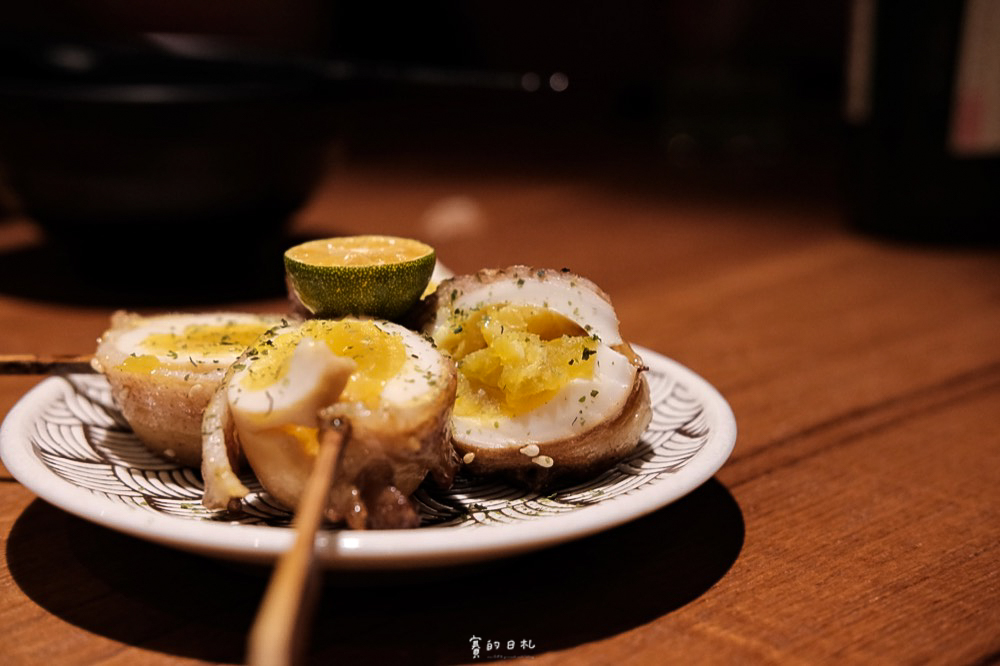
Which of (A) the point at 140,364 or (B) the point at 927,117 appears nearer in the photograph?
(A) the point at 140,364

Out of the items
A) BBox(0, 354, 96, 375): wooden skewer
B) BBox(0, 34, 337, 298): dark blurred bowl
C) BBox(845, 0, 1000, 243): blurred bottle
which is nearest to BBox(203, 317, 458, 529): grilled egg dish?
BBox(0, 354, 96, 375): wooden skewer

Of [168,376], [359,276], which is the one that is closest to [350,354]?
[359,276]

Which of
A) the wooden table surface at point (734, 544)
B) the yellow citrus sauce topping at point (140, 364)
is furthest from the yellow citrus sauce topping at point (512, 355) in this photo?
the yellow citrus sauce topping at point (140, 364)

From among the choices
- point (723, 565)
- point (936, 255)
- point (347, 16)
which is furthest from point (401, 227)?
point (347, 16)

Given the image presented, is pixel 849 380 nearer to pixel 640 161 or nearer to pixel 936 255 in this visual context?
pixel 936 255

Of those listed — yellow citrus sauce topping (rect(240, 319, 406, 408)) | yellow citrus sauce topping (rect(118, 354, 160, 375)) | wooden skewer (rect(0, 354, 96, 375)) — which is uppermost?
yellow citrus sauce topping (rect(240, 319, 406, 408))

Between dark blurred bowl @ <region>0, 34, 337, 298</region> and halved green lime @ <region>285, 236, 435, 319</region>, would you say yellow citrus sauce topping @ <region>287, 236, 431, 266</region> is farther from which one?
dark blurred bowl @ <region>0, 34, 337, 298</region>

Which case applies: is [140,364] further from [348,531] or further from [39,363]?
[348,531]
